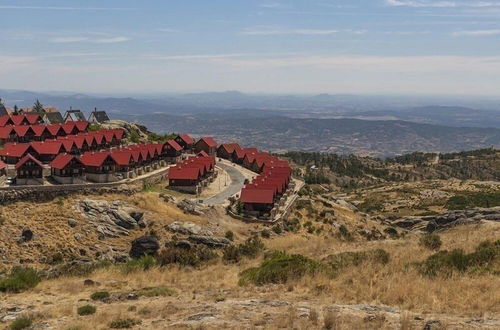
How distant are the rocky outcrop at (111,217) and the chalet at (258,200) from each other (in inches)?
543

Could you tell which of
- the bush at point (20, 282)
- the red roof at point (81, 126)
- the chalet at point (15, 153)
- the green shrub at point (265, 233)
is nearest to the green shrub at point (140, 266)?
the bush at point (20, 282)

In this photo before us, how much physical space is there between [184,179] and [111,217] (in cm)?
1602

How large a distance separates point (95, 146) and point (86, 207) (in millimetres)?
29695

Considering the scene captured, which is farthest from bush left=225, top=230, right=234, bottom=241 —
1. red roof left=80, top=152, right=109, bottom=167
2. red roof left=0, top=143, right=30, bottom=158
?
red roof left=0, top=143, right=30, bottom=158

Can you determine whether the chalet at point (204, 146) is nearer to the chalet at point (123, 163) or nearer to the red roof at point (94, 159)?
the chalet at point (123, 163)

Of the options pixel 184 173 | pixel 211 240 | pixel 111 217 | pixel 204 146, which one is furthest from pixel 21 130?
pixel 211 240

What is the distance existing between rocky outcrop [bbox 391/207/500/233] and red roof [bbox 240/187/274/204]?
2017 centimetres

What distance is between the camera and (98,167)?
60.9 metres

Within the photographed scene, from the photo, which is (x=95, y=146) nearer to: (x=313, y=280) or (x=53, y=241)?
(x=53, y=241)

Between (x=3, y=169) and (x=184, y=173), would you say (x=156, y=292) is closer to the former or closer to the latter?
(x=184, y=173)

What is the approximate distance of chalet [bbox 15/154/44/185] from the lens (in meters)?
55.0

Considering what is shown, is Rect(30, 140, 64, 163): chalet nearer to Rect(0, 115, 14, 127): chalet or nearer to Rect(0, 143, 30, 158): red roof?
Rect(0, 143, 30, 158): red roof

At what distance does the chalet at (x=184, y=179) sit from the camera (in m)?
66.0

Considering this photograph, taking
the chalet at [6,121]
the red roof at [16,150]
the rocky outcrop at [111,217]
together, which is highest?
the chalet at [6,121]
